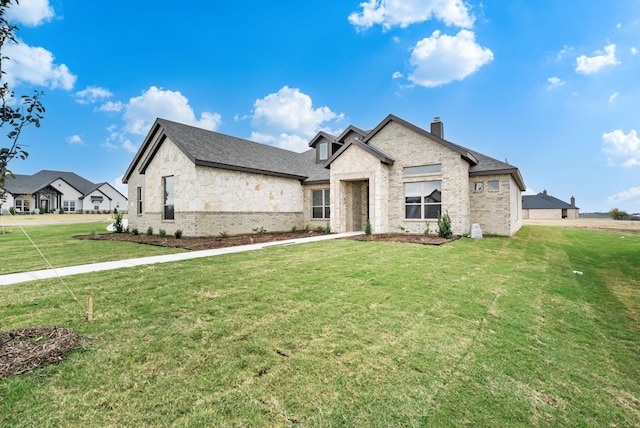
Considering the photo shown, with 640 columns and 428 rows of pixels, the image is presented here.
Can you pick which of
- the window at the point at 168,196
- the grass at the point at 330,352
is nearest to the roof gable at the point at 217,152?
the window at the point at 168,196

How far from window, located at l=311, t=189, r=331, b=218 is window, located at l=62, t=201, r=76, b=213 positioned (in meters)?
47.3

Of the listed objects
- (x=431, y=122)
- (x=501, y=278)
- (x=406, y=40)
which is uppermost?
(x=406, y=40)

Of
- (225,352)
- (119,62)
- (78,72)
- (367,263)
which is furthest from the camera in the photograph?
(119,62)

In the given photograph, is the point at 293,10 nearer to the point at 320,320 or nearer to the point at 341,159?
the point at 341,159

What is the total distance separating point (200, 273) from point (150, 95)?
1991 cm

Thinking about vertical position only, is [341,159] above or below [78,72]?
below

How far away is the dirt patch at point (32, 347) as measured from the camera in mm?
2885

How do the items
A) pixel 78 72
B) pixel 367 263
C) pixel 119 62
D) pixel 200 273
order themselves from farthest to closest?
pixel 119 62 → pixel 78 72 → pixel 367 263 → pixel 200 273

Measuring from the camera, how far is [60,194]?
44844 millimetres

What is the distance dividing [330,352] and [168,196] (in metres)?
15.7

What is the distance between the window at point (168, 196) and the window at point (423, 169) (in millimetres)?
13359

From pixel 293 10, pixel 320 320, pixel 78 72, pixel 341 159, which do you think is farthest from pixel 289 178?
pixel 320 320

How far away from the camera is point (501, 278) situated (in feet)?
22.6

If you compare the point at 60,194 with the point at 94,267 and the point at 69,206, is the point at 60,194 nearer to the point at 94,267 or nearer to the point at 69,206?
the point at 69,206
